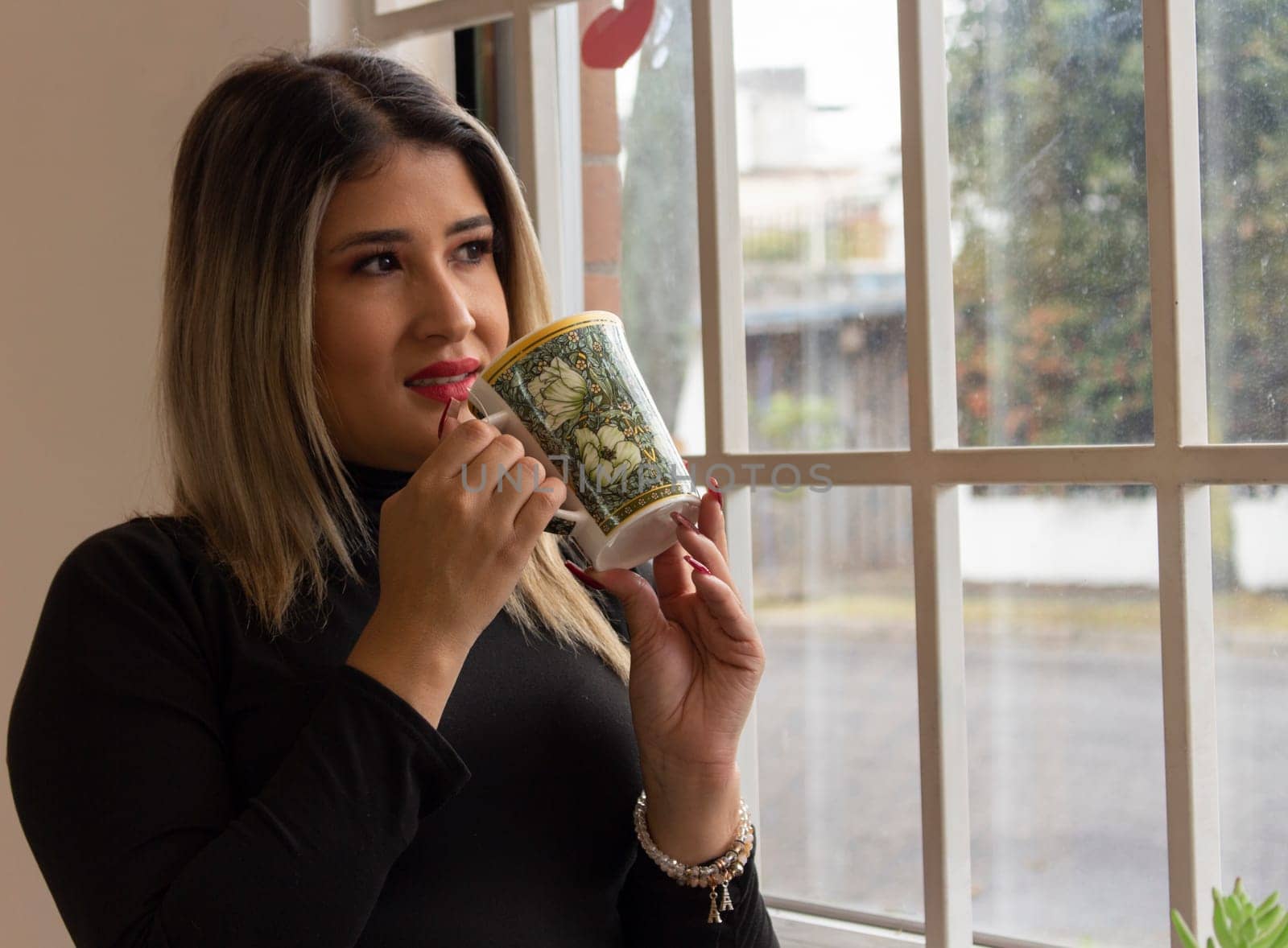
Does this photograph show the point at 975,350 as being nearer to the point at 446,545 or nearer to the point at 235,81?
the point at 446,545

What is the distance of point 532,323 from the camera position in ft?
3.66

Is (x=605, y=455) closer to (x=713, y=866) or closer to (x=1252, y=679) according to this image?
(x=713, y=866)

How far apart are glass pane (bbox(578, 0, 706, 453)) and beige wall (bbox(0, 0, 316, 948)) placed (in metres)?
0.41

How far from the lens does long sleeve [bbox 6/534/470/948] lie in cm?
77

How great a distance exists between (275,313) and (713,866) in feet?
1.83

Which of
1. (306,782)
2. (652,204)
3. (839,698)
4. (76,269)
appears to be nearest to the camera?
(306,782)

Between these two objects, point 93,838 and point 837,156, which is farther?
point 837,156

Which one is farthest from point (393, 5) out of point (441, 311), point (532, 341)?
point (532, 341)

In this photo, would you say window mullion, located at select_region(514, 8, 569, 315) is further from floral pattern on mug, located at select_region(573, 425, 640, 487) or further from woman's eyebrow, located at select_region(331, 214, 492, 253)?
floral pattern on mug, located at select_region(573, 425, 640, 487)

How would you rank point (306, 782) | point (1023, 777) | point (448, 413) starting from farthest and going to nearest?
point (1023, 777) < point (448, 413) < point (306, 782)

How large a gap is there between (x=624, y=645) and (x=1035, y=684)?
0.36 metres

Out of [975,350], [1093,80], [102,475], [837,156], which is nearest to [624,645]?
[975,350]

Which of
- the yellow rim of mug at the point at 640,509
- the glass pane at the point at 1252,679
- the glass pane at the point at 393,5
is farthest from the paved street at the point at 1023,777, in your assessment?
the glass pane at the point at 393,5

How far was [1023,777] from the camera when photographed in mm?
1100
